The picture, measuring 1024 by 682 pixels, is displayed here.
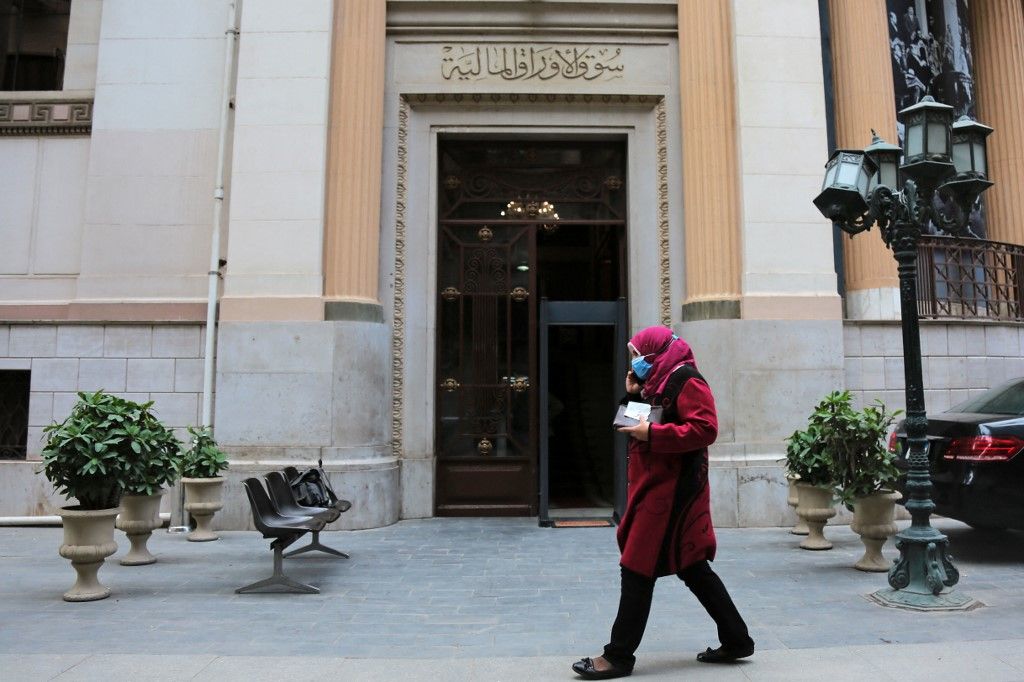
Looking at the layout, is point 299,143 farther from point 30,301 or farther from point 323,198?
point 30,301

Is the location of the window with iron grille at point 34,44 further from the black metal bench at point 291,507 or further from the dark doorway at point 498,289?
the black metal bench at point 291,507

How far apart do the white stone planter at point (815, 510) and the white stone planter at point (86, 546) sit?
6747 millimetres

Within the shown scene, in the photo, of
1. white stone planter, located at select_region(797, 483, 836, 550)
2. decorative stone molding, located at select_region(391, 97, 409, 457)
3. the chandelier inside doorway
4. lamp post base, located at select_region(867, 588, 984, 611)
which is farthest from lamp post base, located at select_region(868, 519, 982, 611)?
the chandelier inside doorway

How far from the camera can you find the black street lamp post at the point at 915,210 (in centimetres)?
567

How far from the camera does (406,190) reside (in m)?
10.4

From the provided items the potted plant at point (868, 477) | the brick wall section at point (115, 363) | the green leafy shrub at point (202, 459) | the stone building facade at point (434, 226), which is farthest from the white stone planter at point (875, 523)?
the brick wall section at point (115, 363)

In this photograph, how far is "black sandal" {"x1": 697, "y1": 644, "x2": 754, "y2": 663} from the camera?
167 inches

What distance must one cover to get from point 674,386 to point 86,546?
5.11 m

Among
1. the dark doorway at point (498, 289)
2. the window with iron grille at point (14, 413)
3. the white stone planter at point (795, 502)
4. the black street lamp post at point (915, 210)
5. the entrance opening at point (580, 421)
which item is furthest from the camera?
the entrance opening at point (580, 421)

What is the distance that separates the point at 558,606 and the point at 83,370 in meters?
7.56

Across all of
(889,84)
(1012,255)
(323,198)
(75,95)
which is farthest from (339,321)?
(1012,255)

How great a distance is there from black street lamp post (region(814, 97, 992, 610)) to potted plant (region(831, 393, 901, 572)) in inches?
21.9

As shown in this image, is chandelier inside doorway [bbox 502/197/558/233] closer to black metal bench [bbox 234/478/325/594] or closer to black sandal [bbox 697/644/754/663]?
black metal bench [bbox 234/478/325/594]

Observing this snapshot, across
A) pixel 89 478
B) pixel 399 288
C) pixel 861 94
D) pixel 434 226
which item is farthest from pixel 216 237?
pixel 861 94
